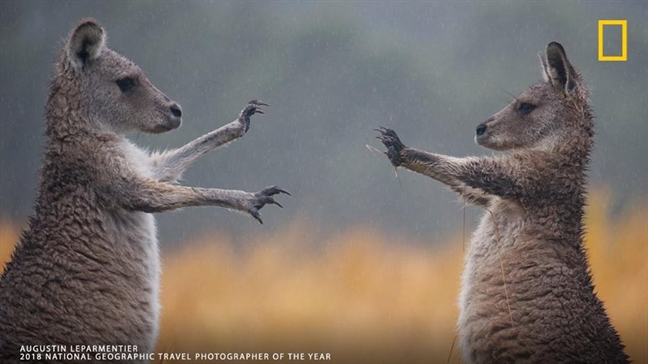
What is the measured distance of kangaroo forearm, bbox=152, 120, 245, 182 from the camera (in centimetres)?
857

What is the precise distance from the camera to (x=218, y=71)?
9344 mm

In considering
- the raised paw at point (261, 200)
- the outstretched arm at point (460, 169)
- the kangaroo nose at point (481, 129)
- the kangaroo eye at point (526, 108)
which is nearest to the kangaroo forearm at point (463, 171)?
the outstretched arm at point (460, 169)

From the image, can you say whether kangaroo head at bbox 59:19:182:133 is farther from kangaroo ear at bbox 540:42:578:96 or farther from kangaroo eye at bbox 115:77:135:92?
kangaroo ear at bbox 540:42:578:96

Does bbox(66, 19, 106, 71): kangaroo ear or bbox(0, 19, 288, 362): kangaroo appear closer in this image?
bbox(0, 19, 288, 362): kangaroo

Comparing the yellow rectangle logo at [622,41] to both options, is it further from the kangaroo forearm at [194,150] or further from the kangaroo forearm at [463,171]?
the kangaroo forearm at [194,150]

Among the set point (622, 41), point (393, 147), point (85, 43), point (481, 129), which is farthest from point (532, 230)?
point (85, 43)

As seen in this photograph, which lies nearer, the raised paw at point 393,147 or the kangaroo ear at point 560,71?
the raised paw at point 393,147

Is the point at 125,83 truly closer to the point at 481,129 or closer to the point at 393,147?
the point at 393,147

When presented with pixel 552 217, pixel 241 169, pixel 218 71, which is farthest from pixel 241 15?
pixel 552 217

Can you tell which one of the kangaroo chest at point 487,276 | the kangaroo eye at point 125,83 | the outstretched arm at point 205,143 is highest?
the kangaroo eye at point 125,83

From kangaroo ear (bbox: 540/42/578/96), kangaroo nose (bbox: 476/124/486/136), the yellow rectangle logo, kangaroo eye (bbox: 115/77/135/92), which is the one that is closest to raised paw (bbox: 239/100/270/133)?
kangaroo eye (bbox: 115/77/135/92)

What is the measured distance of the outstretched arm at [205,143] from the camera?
28.2 feet

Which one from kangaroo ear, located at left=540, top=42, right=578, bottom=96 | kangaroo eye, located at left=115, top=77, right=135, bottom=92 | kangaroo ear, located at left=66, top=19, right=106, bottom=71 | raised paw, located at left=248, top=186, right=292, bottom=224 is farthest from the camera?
kangaroo ear, located at left=540, top=42, right=578, bottom=96

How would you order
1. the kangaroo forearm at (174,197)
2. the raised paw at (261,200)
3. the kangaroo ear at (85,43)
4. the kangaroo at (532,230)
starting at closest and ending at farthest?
the raised paw at (261,200), the kangaroo forearm at (174,197), the kangaroo ear at (85,43), the kangaroo at (532,230)
